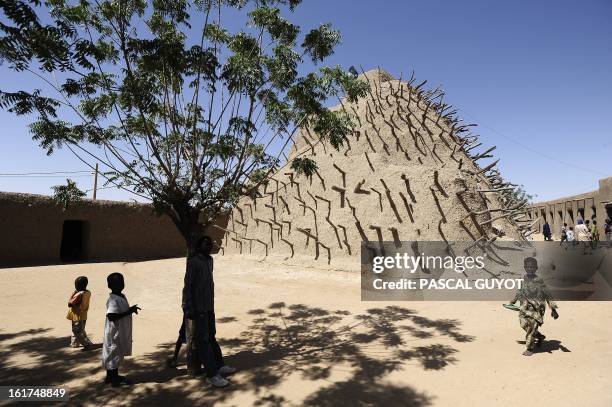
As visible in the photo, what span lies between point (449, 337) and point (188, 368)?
4608 millimetres

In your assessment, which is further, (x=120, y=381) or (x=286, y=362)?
(x=286, y=362)

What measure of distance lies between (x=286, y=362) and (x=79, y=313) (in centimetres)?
353

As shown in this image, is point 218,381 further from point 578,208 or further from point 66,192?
point 578,208

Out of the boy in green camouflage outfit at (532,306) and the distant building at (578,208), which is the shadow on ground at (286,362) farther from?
the distant building at (578,208)

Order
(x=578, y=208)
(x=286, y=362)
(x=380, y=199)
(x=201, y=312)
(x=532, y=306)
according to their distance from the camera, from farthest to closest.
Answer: (x=578, y=208) < (x=380, y=199) < (x=532, y=306) < (x=286, y=362) < (x=201, y=312)

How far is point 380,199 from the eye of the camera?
12656 millimetres

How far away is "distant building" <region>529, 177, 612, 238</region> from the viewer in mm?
20672

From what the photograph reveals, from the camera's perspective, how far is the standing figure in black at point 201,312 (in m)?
4.62

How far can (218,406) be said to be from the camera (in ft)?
13.6

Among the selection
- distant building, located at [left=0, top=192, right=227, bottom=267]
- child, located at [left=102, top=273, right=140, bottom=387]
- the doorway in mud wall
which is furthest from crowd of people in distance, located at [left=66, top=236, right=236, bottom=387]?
the doorway in mud wall

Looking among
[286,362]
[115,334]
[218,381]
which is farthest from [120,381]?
[286,362]

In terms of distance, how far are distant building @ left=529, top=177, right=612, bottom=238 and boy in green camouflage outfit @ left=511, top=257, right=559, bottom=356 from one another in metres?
12.5

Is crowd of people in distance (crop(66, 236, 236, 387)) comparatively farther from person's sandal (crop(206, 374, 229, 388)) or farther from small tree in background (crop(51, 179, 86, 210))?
small tree in background (crop(51, 179, 86, 210))

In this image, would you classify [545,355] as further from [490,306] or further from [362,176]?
[362,176]
